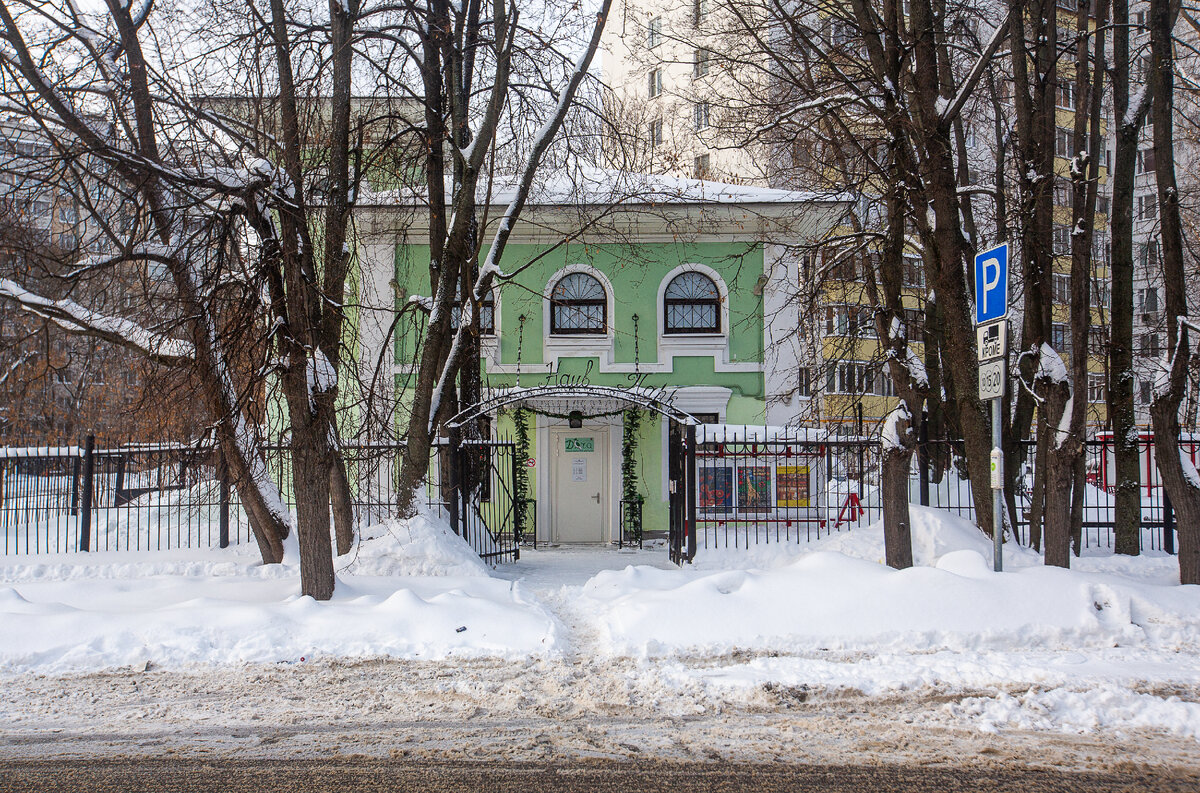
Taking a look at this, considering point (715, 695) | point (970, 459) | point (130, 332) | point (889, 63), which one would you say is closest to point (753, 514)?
point (970, 459)

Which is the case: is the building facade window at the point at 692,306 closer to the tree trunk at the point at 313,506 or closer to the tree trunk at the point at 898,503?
the tree trunk at the point at 898,503

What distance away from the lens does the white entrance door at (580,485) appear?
16.5m

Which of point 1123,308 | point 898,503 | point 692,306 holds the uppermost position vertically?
point 692,306

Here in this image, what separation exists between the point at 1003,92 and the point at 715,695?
13.7m

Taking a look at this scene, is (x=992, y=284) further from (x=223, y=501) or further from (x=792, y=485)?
(x=223, y=501)

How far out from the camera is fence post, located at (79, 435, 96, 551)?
12.1 meters

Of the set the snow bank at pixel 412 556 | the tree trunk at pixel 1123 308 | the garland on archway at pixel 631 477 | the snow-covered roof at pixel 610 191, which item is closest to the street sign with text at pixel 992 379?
the tree trunk at pixel 1123 308

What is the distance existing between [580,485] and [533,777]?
40.1 feet

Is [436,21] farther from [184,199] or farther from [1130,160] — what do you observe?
[1130,160]

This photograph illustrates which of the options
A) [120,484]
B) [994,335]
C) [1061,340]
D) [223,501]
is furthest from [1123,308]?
[1061,340]

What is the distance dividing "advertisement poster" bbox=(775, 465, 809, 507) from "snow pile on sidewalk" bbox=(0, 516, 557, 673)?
20.2 ft

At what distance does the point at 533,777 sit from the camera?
441 cm

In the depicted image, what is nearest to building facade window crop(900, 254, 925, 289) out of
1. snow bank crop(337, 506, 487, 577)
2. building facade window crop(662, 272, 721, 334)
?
building facade window crop(662, 272, 721, 334)

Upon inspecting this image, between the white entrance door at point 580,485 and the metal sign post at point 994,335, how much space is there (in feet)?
31.6
